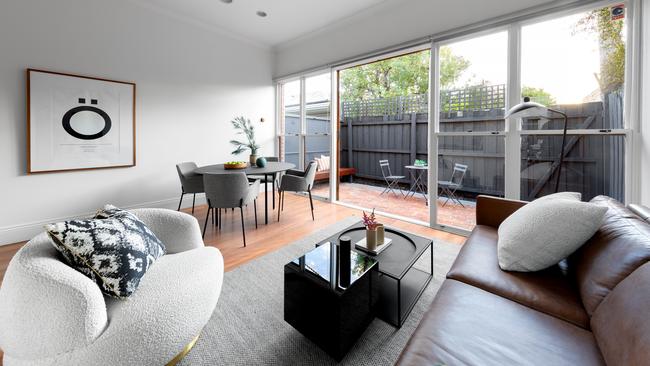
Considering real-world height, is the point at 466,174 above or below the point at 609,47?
below

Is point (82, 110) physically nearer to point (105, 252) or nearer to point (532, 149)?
point (105, 252)

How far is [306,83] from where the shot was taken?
5230 millimetres

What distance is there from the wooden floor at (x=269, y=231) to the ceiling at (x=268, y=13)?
9.52 ft

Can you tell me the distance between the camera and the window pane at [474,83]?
3.02 metres

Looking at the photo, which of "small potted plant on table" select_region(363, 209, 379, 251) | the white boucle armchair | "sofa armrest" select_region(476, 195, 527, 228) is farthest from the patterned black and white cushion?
"sofa armrest" select_region(476, 195, 527, 228)

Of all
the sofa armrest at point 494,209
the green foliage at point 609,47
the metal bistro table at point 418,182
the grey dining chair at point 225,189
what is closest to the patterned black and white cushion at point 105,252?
the grey dining chair at point 225,189

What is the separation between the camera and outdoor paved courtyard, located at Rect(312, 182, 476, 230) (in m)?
3.54

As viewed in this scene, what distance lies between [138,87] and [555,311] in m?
4.76

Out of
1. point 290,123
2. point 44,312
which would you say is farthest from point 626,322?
point 290,123

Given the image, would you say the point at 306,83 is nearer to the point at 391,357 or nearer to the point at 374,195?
the point at 374,195

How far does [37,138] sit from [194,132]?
5.84 ft

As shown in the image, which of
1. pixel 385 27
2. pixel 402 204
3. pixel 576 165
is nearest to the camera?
pixel 576 165

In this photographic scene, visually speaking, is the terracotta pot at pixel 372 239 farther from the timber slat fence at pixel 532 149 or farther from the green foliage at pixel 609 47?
the green foliage at pixel 609 47

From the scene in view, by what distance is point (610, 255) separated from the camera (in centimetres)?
116
